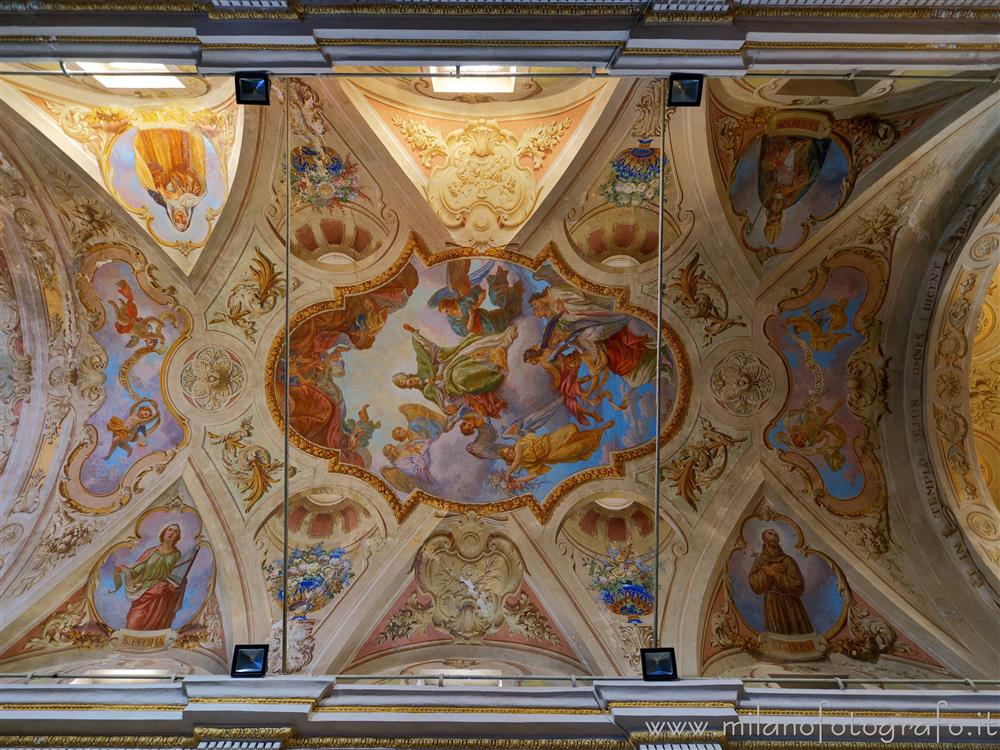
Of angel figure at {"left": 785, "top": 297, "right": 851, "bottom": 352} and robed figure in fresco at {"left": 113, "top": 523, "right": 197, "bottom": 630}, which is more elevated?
angel figure at {"left": 785, "top": 297, "right": 851, "bottom": 352}

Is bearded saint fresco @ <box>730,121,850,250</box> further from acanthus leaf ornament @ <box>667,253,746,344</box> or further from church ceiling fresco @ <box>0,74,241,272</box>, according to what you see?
church ceiling fresco @ <box>0,74,241,272</box>

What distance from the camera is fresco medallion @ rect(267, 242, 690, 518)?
37.1 feet

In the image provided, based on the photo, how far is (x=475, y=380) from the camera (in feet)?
37.9

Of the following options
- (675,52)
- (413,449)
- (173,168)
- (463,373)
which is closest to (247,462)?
(413,449)

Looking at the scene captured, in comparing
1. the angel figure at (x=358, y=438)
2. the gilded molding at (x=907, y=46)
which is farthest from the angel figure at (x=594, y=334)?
the gilded molding at (x=907, y=46)

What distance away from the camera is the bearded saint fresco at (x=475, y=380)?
37.1ft

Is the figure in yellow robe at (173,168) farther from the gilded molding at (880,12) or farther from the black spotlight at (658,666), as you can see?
the black spotlight at (658,666)

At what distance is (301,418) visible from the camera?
37.1ft

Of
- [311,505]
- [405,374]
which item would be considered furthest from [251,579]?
[405,374]

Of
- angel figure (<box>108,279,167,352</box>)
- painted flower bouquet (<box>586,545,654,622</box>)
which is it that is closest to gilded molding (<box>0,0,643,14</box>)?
angel figure (<box>108,279,167,352</box>)

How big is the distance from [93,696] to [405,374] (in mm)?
6185

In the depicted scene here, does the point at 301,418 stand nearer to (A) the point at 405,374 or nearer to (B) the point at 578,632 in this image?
(A) the point at 405,374

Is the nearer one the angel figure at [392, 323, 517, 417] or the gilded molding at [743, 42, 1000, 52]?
the gilded molding at [743, 42, 1000, 52]

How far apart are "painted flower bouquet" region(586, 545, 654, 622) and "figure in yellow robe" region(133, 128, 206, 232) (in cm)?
866
